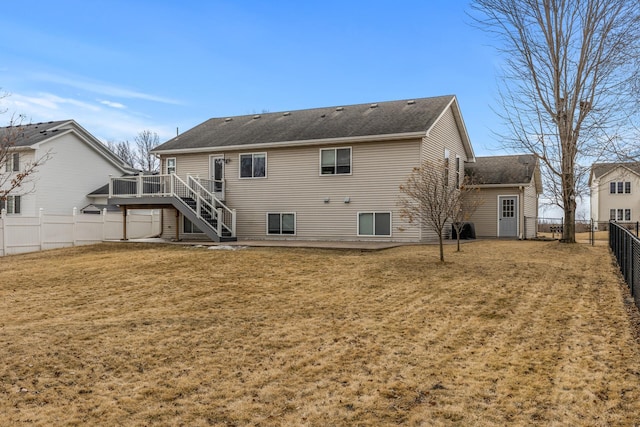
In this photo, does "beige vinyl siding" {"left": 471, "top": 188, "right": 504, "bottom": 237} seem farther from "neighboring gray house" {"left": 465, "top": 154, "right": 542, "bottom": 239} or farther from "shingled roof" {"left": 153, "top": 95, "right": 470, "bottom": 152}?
"shingled roof" {"left": 153, "top": 95, "right": 470, "bottom": 152}

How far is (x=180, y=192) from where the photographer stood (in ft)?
66.4

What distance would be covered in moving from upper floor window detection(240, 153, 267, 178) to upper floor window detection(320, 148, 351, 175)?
278 cm

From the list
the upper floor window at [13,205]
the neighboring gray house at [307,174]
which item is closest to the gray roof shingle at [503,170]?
the neighboring gray house at [307,174]

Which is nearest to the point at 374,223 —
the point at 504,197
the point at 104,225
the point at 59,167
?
the point at 504,197

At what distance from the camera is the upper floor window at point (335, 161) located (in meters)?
19.8

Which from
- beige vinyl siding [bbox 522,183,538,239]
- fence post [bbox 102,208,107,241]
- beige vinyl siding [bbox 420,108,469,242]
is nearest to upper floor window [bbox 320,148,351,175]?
beige vinyl siding [bbox 420,108,469,242]

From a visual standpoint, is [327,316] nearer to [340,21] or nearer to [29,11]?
[29,11]

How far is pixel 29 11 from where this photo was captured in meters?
15.5

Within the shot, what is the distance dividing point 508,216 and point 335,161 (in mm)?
10074

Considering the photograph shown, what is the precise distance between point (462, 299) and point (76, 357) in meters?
6.19

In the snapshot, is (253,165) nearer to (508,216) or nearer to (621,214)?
(508,216)

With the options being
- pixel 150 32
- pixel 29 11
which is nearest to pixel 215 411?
pixel 29 11

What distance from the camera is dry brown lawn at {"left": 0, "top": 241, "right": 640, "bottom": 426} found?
13.8 feet

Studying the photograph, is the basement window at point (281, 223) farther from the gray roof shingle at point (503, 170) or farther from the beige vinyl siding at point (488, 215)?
the beige vinyl siding at point (488, 215)
